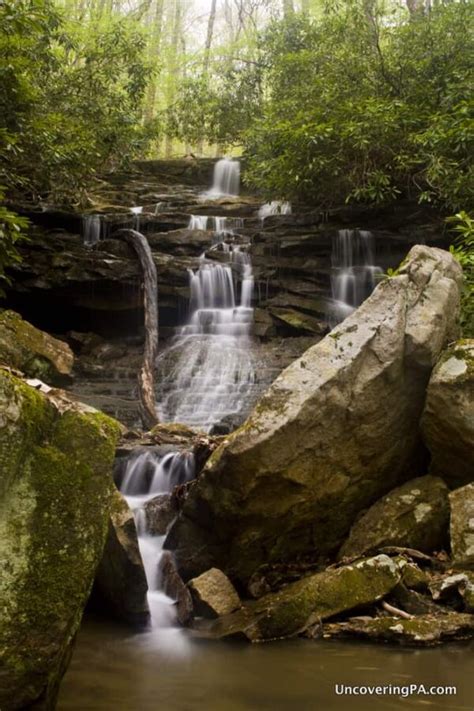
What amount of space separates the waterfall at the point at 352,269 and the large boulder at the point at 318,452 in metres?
8.04

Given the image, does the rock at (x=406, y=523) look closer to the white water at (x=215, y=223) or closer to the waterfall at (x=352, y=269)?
the waterfall at (x=352, y=269)

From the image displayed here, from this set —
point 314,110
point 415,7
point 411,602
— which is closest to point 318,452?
point 411,602

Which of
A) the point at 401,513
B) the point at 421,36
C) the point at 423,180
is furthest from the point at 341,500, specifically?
the point at 421,36

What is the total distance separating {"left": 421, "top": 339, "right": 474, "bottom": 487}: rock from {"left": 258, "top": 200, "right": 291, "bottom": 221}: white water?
1058 centimetres

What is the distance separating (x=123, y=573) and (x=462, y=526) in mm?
2835

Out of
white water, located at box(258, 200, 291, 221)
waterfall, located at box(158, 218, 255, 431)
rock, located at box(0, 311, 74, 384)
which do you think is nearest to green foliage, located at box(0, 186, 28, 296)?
rock, located at box(0, 311, 74, 384)

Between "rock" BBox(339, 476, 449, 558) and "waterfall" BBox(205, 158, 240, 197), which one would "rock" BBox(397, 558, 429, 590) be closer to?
"rock" BBox(339, 476, 449, 558)

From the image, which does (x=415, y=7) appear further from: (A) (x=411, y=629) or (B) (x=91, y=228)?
(A) (x=411, y=629)

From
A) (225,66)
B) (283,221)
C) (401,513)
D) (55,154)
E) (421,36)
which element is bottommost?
(401,513)

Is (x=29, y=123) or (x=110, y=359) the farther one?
(x=110, y=359)

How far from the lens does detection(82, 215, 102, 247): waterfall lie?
15.5m

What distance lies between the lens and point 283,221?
1555 centimetres

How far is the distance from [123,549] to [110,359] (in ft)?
31.2

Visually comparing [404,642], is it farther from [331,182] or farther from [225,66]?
[225,66]
